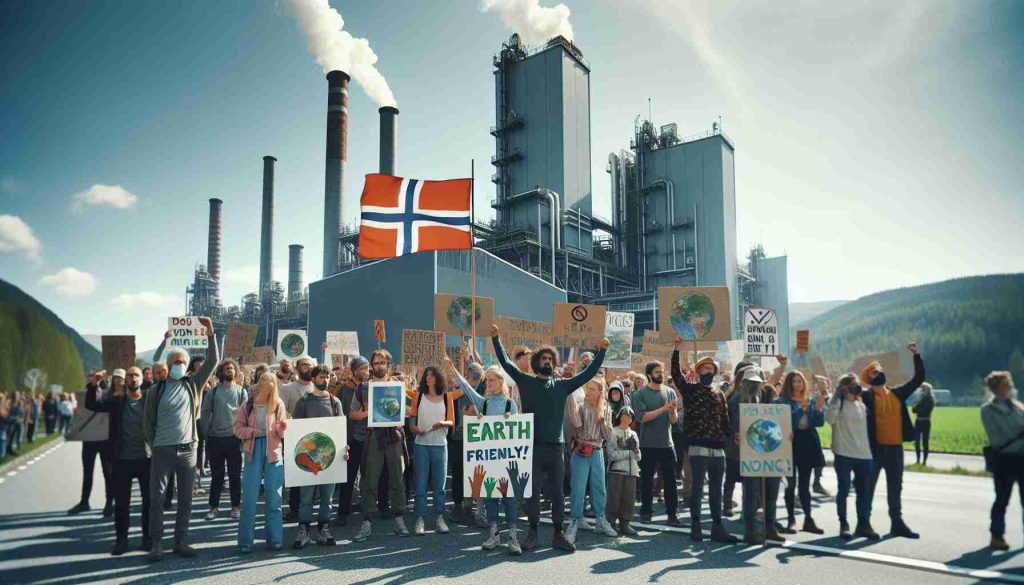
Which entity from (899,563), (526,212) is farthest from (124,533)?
(526,212)

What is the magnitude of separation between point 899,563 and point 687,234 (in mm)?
45834

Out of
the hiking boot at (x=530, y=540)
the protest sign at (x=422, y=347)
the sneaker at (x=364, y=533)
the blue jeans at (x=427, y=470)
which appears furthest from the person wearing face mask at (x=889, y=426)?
the protest sign at (x=422, y=347)

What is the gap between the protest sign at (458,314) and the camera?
15.4 meters

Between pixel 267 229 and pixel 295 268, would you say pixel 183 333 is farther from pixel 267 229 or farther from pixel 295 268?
pixel 295 268

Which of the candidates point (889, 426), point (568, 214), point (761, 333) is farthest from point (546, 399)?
point (568, 214)

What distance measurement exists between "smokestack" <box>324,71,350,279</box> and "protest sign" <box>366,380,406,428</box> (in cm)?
4103

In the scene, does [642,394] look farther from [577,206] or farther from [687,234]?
[687,234]

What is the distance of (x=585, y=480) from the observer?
273 inches

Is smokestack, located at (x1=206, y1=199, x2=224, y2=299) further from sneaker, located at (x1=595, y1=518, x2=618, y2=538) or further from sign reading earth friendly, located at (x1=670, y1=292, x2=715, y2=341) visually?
sneaker, located at (x1=595, y1=518, x2=618, y2=538)

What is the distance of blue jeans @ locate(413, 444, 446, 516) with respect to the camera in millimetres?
7293

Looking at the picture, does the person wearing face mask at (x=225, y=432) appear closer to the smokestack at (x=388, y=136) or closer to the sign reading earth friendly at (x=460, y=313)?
the sign reading earth friendly at (x=460, y=313)

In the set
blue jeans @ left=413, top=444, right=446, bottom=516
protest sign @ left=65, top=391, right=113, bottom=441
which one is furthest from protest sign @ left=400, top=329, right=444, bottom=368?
blue jeans @ left=413, top=444, right=446, bottom=516

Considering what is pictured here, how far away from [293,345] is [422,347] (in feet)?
27.7

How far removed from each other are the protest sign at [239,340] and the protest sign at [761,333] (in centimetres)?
1176
